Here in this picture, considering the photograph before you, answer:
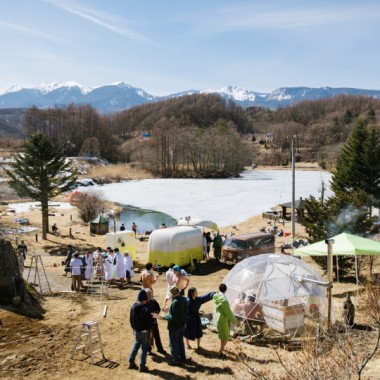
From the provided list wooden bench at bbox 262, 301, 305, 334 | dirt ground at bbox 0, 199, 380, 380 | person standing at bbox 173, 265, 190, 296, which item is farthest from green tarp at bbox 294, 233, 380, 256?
person standing at bbox 173, 265, 190, 296

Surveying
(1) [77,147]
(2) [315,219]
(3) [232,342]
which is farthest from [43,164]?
(1) [77,147]

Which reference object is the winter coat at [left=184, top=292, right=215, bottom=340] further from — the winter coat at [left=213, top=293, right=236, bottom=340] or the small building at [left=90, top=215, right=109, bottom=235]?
the small building at [left=90, top=215, right=109, bottom=235]

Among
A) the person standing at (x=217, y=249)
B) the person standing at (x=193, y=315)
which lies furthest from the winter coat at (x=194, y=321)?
the person standing at (x=217, y=249)

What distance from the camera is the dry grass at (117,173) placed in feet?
249

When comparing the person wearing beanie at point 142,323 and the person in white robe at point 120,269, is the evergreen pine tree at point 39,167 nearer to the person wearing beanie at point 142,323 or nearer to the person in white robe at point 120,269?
the person in white robe at point 120,269

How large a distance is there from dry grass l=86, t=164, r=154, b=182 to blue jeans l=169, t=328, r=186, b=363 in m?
67.1

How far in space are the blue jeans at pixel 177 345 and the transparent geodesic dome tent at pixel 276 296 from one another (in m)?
2.09

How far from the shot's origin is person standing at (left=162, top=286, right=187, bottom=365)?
787 cm

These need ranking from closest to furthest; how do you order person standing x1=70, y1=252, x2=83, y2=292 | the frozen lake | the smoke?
person standing x1=70, y1=252, x2=83, y2=292
the smoke
the frozen lake

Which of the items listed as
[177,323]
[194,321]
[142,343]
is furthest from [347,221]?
[142,343]

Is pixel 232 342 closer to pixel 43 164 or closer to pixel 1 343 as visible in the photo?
pixel 1 343

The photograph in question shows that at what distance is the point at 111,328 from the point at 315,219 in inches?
461

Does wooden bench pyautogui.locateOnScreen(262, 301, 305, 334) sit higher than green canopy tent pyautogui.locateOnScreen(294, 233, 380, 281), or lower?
lower

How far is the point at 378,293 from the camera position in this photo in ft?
28.0
